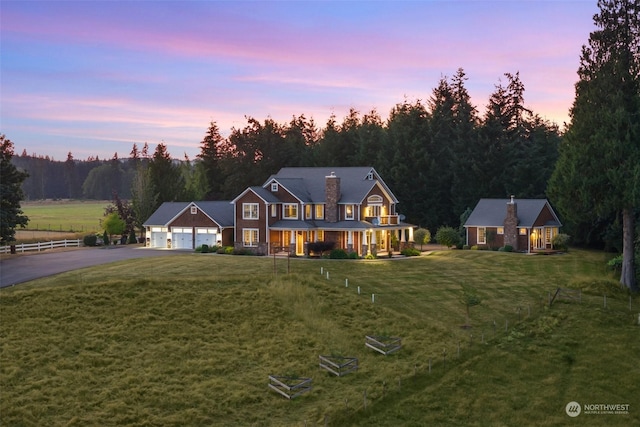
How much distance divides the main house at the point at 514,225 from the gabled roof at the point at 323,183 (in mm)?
8990

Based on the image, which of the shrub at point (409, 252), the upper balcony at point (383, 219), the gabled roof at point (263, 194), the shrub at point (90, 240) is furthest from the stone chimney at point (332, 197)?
the shrub at point (90, 240)

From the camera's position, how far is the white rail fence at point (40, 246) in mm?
62000

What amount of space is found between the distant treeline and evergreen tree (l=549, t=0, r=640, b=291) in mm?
29800

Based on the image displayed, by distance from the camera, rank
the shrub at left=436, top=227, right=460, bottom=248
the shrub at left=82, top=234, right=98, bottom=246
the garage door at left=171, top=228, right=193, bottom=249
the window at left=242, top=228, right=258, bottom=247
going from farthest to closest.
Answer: the shrub at left=82, top=234, right=98, bottom=246 < the shrub at left=436, top=227, right=460, bottom=248 < the garage door at left=171, top=228, right=193, bottom=249 < the window at left=242, top=228, right=258, bottom=247

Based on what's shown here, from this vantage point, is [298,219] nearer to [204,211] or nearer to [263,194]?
[263,194]

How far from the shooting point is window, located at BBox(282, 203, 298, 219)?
63281 millimetres

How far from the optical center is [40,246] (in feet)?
215

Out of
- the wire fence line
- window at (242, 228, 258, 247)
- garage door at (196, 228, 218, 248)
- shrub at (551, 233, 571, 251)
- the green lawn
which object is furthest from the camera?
the green lawn

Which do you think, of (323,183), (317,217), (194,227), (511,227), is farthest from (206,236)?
(511,227)

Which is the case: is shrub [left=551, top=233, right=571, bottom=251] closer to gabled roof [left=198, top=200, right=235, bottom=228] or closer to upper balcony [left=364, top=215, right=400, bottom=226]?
upper balcony [left=364, top=215, right=400, bottom=226]

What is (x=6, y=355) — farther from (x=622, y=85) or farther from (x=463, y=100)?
(x=463, y=100)

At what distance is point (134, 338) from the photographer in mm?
37438

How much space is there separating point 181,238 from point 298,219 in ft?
39.2

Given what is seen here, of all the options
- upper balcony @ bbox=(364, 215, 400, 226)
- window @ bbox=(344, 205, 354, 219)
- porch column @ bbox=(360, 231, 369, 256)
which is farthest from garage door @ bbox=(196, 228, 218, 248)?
upper balcony @ bbox=(364, 215, 400, 226)
